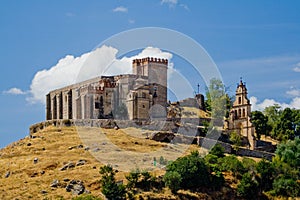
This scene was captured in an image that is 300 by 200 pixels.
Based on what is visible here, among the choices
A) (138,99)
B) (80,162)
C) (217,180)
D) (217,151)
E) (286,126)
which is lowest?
(217,180)

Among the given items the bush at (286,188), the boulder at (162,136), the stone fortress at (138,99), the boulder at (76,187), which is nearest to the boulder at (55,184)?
the boulder at (76,187)

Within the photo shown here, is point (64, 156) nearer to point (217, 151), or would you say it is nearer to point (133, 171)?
point (133, 171)

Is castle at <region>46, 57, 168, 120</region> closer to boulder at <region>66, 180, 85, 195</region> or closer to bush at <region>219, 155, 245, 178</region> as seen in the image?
bush at <region>219, 155, 245, 178</region>

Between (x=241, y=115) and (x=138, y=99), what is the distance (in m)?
14.5

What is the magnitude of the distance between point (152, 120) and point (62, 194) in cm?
2754

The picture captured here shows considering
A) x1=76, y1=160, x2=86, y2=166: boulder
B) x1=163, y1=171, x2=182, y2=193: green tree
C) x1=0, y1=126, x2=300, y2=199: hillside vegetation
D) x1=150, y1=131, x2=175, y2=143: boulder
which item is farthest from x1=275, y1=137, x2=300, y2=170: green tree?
x1=76, y1=160, x2=86, y2=166: boulder

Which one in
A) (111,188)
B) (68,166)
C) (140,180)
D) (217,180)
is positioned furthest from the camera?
(68,166)

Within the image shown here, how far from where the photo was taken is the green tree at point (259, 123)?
311 feet

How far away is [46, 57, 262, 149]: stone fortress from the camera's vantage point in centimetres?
8862

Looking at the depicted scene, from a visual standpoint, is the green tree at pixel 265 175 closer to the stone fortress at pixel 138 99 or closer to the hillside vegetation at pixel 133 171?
the hillside vegetation at pixel 133 171

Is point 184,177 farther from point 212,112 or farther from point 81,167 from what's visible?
point 212,112

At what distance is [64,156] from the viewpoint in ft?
240

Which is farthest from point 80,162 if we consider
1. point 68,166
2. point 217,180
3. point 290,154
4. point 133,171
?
point 290,154

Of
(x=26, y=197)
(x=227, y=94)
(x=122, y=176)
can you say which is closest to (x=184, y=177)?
(x=122, y=176)
